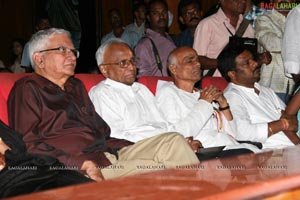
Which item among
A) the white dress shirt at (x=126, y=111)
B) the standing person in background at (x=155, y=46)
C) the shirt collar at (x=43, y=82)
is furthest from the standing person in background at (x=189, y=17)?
the shirt collar at (x=43, y=82)

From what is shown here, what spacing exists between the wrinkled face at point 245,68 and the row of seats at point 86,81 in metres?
0.30

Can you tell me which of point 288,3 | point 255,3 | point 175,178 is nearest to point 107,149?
point 175,178

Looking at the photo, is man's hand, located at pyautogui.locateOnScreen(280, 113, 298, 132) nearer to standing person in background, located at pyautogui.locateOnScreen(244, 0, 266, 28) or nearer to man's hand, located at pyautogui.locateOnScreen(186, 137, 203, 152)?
man's hand, located at pyautogui.locateOnScreen(186, 137, 203, 152)

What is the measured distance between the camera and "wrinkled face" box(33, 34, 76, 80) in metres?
3.25

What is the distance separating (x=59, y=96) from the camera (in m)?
3.13

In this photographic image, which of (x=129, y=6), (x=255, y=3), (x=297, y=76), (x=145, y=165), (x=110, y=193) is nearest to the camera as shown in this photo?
(x=110, y=193)

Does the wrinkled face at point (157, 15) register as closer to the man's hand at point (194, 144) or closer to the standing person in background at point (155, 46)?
the standing person in background at point (155, 46)

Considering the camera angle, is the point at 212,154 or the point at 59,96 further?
the point at 212,154

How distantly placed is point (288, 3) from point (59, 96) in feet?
8.44

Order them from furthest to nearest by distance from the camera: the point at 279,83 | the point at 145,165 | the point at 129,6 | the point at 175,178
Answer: the point at 129,6
the point at 279,83
the point at 145,165
the point at 175,178

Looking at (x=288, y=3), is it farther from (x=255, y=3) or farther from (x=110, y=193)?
(x=110, y=193)

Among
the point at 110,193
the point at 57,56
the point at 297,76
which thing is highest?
the point at 110,193

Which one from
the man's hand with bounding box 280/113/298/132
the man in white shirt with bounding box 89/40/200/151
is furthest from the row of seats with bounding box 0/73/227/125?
the man's hand with bounding box 280/113/298/132

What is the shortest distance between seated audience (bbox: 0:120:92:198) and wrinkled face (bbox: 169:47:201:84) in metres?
1.51
